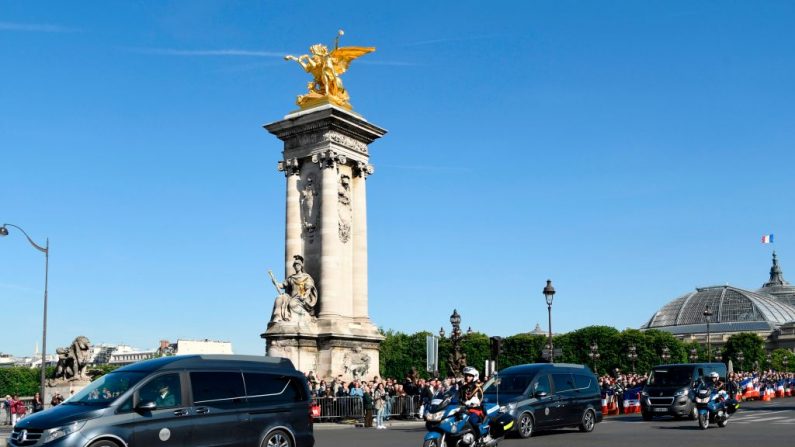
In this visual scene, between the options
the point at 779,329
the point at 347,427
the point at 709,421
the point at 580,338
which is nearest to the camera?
the point at 709,421

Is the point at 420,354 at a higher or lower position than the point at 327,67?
lower

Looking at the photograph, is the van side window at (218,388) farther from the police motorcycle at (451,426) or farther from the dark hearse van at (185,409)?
the police motorcycle at (451,426)

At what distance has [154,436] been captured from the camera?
13.4 meters

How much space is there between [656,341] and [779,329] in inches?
3286

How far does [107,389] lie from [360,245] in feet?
77.7

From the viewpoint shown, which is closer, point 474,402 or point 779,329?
point 474,402

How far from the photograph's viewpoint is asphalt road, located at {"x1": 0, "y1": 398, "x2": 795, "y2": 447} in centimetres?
2020

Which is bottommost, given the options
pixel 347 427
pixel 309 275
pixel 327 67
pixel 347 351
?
pixel 347 427

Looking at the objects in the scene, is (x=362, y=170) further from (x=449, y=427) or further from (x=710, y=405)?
(x=449, y=427)

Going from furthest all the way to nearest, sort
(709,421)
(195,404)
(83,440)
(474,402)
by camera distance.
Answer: (709,421) → (474,402) → (195,404) → (83,440)

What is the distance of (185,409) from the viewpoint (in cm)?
1396

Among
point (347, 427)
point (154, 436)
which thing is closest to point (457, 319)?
point (347, 427)

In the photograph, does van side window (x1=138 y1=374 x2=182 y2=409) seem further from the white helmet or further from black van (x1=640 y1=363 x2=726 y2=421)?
black van (x1=640 y1=363 x2=726 y2=421)

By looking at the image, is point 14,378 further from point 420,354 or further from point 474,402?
point 474,402
